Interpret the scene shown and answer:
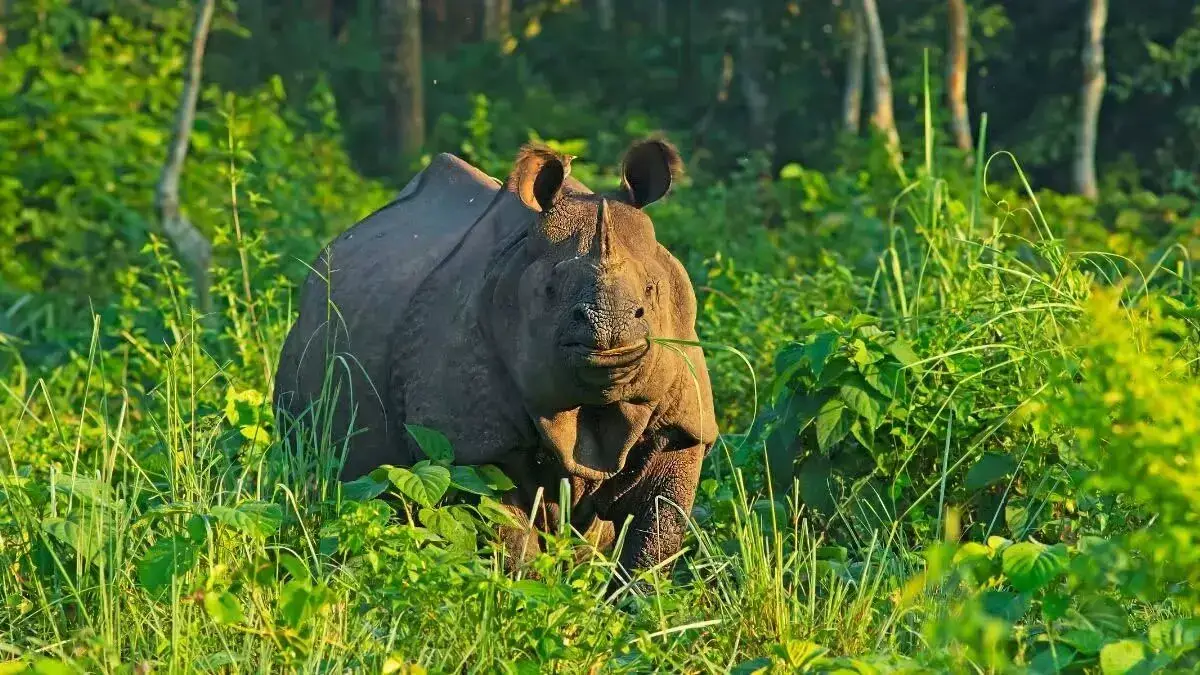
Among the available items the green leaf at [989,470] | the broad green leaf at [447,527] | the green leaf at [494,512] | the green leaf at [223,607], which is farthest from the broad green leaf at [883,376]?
the green leaf at [223,607]

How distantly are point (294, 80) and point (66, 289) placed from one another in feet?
30.3

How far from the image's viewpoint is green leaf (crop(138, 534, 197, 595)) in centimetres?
538

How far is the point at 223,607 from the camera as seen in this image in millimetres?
4887

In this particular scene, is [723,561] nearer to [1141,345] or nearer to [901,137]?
[1141,345]

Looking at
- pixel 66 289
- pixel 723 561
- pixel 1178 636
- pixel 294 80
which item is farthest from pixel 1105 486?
pixel 294 80

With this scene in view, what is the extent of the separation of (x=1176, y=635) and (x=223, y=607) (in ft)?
6.64

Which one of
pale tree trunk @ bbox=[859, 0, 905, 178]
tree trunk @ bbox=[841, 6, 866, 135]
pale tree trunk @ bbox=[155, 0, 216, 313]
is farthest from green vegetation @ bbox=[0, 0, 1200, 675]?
tree trunk @ bbox=[841, 6, 866, 135]

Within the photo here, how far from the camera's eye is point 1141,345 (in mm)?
5934

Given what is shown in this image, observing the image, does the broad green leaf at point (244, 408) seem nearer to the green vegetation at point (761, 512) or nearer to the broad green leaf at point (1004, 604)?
the green vegetation at point (761, 512)

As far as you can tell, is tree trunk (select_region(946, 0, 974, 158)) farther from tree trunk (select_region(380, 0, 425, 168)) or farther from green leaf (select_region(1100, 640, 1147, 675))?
green leaf (select_region(1100, 640, 1147, 675))

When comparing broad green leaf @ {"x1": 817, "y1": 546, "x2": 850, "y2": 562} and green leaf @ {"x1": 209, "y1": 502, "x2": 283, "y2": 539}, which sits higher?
green leaf @ {"x1": 209, "y1": 502, "x2": 283, "y2": 539}

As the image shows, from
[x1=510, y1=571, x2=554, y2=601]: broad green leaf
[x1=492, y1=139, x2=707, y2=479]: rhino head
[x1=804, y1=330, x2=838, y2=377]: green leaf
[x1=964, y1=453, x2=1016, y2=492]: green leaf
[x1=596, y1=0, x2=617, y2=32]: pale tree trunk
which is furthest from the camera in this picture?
[x1=596, y1=0, x2=617, y2=32]: pale tree trunk

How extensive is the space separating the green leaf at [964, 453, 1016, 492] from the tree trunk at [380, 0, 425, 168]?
1245 centimetres

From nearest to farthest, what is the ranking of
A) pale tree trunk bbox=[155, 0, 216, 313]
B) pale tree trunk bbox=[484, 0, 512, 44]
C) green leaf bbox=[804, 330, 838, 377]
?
1. green leaf bbox=[804, 330, 838, 377]
2. pale tree trunk bbox=[155, 0, 216, 313]
3. pale tree trunk bbox=[484, 0, 512, 44]
